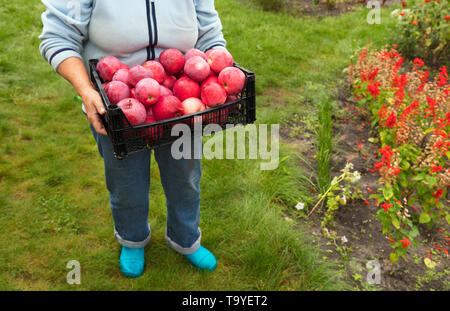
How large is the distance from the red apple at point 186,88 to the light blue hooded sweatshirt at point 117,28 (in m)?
0.20

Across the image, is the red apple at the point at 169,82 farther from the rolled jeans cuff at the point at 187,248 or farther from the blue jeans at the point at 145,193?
the rolled jeans cuff at the point at 187,248

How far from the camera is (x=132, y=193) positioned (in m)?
1.88

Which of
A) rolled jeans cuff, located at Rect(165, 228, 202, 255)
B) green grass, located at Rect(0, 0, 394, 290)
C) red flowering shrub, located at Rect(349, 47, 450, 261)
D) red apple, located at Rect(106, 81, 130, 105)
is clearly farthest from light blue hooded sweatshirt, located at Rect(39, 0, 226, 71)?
red flowering shrub, located at Rect(349, 47, 450, 261)

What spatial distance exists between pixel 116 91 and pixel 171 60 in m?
0.28

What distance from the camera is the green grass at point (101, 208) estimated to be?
7.25ft

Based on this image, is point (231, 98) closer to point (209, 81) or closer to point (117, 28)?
point (209, 81)

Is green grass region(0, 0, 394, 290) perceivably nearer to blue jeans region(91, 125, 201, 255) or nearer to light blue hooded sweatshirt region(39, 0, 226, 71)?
blue jeans region(91, 125, 201, 255)

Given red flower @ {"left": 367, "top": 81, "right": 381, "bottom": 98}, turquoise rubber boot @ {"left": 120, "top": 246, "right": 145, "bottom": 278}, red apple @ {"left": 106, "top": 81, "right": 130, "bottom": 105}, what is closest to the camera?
red apple @ {"left": 106, "top": 81, "right": 130, "bottom": 105}

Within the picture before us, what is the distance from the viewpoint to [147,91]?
143 centimetres

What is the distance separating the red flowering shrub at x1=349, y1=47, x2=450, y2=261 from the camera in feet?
7.34

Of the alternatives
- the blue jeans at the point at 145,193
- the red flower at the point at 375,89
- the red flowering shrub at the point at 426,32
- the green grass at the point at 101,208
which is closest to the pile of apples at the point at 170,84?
the blue jeans at the point at 145,193

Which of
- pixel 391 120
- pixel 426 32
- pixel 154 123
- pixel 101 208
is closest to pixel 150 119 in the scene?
pixel 154 123

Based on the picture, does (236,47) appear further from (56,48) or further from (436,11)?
(56,48)
